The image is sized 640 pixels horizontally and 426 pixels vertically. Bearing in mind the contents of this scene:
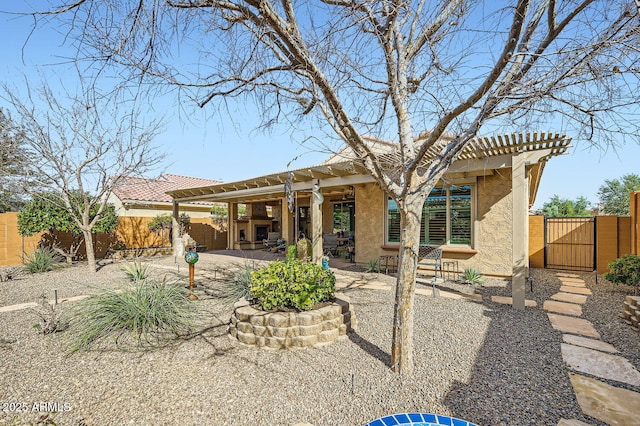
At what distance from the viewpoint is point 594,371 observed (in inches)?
138

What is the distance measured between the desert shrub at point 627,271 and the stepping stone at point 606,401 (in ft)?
16.5

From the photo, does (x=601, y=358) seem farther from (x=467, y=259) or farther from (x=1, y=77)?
(x=1, y=77)

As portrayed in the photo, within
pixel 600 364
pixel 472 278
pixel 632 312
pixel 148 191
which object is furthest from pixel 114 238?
pixel 632 312

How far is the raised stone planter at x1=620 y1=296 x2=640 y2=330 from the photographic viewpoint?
16.1 ft

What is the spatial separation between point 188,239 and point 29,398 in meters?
13.9

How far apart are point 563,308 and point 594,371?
3.03 metres

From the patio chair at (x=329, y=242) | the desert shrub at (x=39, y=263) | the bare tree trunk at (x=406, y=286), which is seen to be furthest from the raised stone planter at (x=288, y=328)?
the desert shrub at (x=39, y=263)

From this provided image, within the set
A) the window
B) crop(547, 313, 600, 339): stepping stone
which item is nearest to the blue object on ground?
crop(547, 313, 600, 339): stepping stone

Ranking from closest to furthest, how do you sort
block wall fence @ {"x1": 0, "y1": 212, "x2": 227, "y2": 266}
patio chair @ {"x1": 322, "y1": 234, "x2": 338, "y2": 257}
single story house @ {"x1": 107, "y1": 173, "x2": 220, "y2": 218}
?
block wall fence @ {"x1": 0, "y1": 212, "x2": 227, "y2": 266} → patio chair @ {"x1": 322, "y1": 234, "x2": 338, "y2": 257} → single story house @ {"x1": 107, "y1": 173, "x2": 220, "y2": 218}

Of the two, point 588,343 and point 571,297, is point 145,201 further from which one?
point 588,343

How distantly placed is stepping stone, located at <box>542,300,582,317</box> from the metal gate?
567cm

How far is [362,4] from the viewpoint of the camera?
2910 mm

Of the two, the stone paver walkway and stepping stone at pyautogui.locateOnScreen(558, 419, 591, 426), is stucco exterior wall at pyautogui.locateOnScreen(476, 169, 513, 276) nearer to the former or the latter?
the stone paver walkway

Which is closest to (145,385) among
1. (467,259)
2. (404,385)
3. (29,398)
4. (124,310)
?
(29,398)
